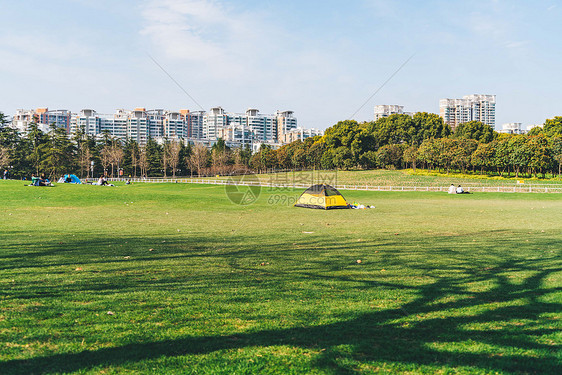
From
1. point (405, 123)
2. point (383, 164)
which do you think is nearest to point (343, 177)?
point (383, 164)

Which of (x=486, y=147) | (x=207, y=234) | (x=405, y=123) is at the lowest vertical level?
(x=207, y=234)

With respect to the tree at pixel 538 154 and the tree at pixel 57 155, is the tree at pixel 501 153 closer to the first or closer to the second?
the tree at pixel 538 154

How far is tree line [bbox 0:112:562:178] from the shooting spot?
73562 mm

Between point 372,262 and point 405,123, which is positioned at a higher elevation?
point 405,123

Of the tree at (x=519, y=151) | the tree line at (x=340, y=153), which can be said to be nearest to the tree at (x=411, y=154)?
the tree line at (x=340, y=153)

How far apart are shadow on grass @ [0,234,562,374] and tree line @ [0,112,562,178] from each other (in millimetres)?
70452

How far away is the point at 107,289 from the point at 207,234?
724 cm

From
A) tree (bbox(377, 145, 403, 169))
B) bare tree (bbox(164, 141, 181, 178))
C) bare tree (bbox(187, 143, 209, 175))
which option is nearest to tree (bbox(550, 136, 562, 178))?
tree (bbox(377, 145, 403, 169))

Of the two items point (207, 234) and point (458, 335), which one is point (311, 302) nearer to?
point (458, 335)

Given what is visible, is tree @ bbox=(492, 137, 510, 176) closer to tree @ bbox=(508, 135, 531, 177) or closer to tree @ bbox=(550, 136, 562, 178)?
tree @ bbox=(508, 135, 531, 177)

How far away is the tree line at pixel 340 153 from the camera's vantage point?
241 ft

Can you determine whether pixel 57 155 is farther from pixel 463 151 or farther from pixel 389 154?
pixel 463 151

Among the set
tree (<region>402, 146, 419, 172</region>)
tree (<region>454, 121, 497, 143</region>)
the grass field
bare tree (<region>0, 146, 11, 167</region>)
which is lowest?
the grass field

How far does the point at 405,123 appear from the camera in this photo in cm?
10494
